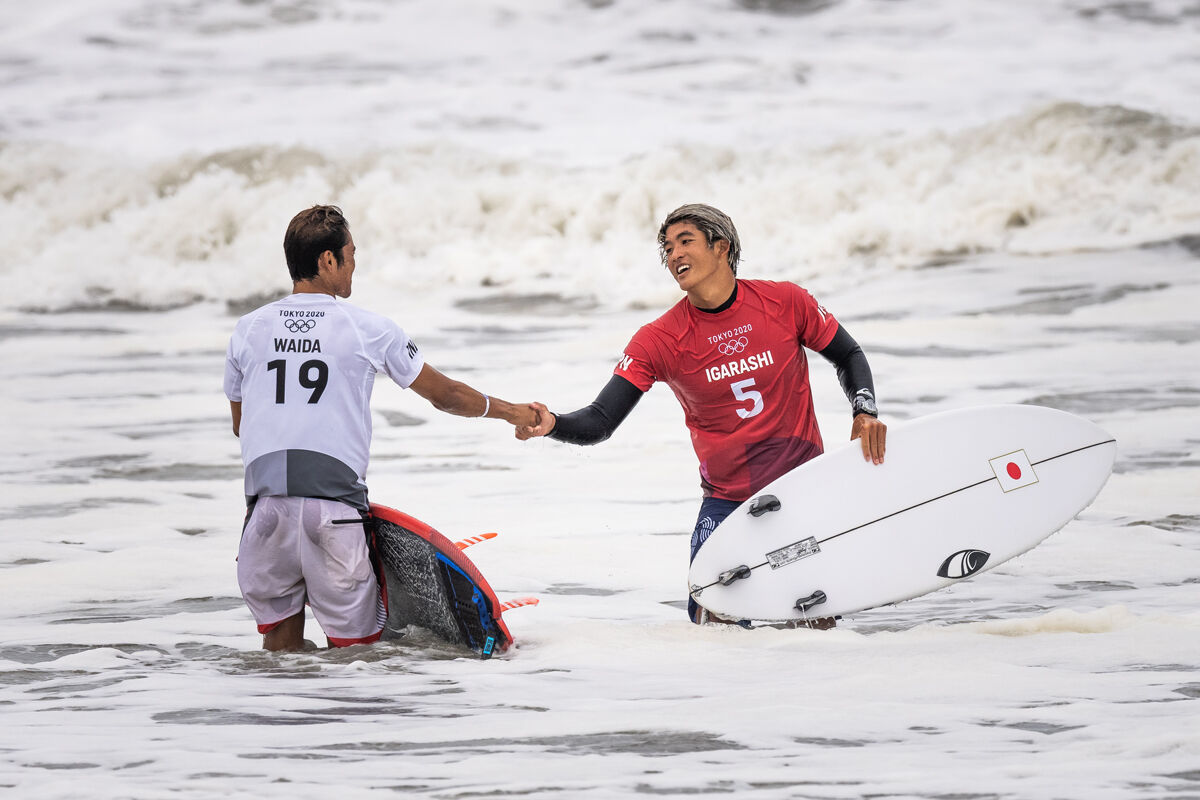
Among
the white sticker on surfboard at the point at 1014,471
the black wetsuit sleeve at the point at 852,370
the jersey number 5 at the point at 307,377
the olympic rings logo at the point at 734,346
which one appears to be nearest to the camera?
the jersey number 5 at the point at 307,377

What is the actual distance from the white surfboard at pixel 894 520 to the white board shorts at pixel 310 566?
106 centimetres

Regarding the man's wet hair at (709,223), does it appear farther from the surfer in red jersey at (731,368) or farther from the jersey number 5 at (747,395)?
the jersey number 5 at (747,395)

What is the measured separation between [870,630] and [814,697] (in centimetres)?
111

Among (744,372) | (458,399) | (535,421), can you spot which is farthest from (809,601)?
(458,399)

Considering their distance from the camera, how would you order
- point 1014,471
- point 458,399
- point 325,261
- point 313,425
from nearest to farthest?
point 313,425 < point 325,261 < point 458,399 < point 1014,471

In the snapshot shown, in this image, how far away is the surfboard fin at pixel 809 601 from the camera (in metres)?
4.38

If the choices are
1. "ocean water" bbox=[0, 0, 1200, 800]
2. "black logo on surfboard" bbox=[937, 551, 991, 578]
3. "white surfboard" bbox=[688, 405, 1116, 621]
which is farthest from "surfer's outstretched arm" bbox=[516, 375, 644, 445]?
"black logo on surfboard" bbox=[937, 551, 991, 578]

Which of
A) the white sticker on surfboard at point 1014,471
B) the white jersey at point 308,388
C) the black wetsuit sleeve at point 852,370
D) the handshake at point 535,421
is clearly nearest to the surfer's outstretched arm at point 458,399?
the handshake at point 535,421

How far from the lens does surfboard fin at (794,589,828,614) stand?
4375mm

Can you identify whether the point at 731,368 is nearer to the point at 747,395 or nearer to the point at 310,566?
the point at 747,395

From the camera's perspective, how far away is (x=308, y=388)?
13.0ft

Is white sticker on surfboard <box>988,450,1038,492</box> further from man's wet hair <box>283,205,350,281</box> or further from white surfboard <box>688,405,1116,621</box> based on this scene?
man's wet hair <box>283,205,350,281</box>

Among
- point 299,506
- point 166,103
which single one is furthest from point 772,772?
point 166,103

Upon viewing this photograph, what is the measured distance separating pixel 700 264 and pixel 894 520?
3.39 ft
